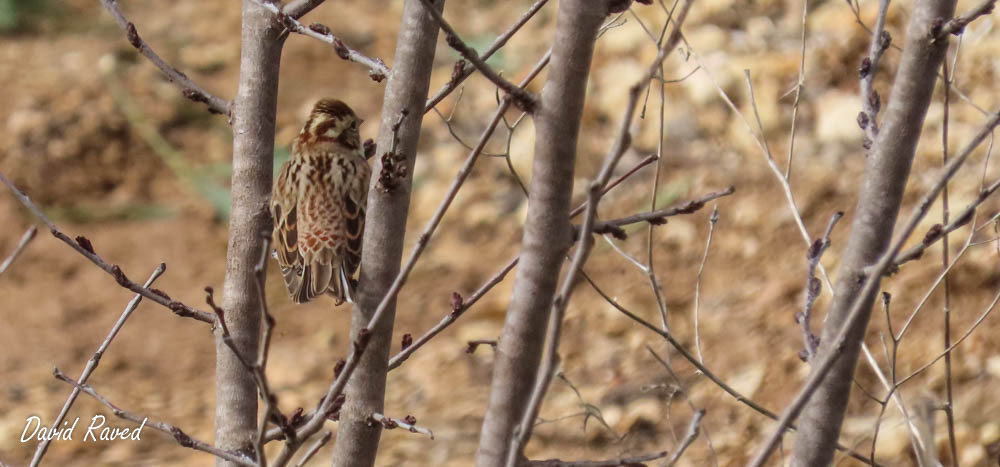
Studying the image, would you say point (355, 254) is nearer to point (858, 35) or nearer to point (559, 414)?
point (559, 414)

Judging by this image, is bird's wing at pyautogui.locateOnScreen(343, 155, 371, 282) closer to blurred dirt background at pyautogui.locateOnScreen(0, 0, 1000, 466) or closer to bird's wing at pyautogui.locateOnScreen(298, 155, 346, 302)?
bird's wing at pyautogui.locateOnScreen(298, 155, 346, 302)

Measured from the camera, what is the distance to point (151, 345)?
6488 millimetres

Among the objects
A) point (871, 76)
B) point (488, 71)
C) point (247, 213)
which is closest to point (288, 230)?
point (247, 213)

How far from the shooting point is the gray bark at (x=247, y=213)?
8.55 ft

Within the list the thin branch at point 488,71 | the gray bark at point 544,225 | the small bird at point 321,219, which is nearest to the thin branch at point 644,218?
the gray bark at point 544,225

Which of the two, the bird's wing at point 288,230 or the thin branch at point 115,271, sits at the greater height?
the bird's wing at point 288,230

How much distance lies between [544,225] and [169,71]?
46.9 inches

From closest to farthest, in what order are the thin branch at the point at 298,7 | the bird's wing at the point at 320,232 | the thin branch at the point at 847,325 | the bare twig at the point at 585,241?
the bare twig at the point at 585,241
the thin branch at the point at 847,325
the thin branch at the point at 298,7
the bird's wing at the point at 320,232

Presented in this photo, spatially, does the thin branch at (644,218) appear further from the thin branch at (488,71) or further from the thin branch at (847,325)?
the thin branch at (847,325)

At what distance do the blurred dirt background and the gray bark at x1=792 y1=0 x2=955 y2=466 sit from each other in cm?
168

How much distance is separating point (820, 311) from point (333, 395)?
401 cm

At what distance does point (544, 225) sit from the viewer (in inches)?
78.5

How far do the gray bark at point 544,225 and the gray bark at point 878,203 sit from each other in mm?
642

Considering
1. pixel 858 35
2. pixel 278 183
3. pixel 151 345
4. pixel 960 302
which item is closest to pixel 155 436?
pixel 151 345
